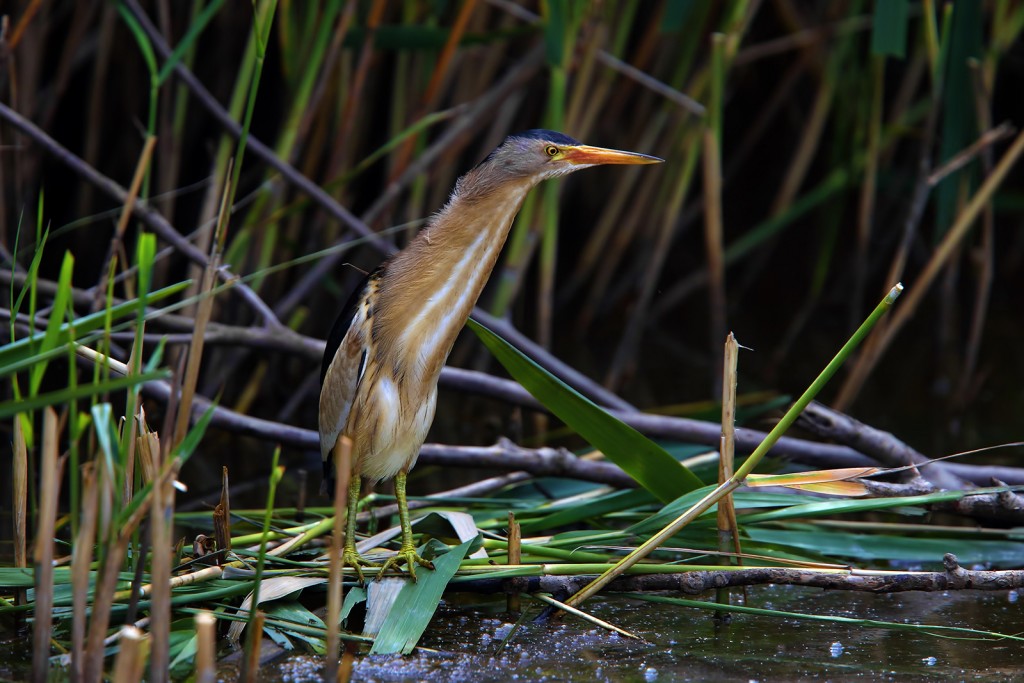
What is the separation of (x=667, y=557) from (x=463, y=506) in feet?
1.76

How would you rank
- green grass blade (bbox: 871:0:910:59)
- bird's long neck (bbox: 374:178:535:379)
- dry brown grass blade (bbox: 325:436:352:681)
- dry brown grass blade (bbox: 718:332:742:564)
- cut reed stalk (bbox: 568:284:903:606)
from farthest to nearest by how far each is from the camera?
green grass blade (bbox: 871:0:910:59) < bird's long neck (bbox: 374:178:535:379) < dry brown grass blade (bbox: 718:332:742:564) < cut reed stalk (bbox: 568:284:903:606) < dry brown grass blade (bbox: 325:436:352:681)

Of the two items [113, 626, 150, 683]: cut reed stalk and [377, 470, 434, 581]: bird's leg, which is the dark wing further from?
[113, 626, 150, 683]: cut reed stalk

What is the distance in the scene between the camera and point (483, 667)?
1882 mm

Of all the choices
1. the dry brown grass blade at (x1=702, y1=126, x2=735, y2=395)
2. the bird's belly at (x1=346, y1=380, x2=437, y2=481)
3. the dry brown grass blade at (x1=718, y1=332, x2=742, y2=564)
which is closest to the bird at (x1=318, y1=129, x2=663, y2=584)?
the bird's belly at (x1=346, y1=380, x2=437, y2=481)

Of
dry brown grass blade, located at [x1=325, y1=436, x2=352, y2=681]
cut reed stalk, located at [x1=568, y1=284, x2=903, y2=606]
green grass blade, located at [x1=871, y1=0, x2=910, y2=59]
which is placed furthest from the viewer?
green grass blade, located at [x1=871, y1=0, x2=910, y2=59]

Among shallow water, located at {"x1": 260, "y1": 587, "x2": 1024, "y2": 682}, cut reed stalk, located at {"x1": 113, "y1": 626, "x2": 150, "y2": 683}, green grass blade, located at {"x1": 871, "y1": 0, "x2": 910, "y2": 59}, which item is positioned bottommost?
shallow water, located at {"x1": 260, "y1": 587, "x2": 1024, "y2": 682}

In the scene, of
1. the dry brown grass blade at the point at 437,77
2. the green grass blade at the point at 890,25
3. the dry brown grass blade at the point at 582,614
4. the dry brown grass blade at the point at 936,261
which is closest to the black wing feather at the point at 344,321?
the dry brown grass blade at the point at 582,614

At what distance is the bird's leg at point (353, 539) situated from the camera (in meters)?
2.08

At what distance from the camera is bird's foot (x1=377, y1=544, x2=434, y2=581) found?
202cm

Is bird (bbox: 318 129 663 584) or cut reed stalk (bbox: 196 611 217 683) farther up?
bird (bbox: 318 129 663 584)

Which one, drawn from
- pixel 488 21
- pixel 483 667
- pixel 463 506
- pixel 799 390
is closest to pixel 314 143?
pixel 488 21

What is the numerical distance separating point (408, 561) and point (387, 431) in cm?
31

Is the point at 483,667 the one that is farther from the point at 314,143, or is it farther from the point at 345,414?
the point at 314,143

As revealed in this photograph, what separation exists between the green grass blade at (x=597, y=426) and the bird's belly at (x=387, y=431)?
0.89 ft
